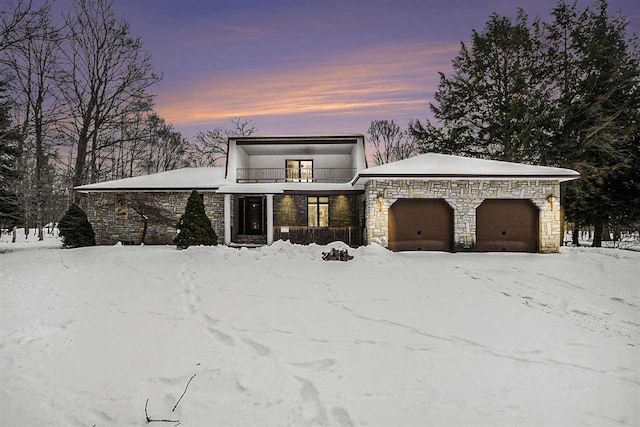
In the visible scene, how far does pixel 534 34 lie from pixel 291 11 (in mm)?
16628

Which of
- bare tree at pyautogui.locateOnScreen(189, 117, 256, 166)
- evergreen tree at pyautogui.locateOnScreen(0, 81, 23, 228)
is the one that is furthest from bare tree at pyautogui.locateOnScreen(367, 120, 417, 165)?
evergreen tree at pyautogui.locateOnScreen(0, 81, 23, 228)

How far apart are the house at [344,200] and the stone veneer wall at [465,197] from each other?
0.04 metres

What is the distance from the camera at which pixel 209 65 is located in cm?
1433

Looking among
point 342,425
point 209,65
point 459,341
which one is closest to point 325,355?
point 342,425

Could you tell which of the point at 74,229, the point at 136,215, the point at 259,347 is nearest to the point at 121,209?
the point at 136,215

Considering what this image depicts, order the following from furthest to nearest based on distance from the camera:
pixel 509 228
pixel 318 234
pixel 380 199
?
pixel 318 234 < pixel 509 228 < pixel 380 199

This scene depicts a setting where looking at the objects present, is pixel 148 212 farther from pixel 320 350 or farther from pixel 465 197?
pixel 320 350

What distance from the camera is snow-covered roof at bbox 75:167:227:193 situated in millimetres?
15905

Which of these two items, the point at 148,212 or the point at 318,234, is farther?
the point at 148,212

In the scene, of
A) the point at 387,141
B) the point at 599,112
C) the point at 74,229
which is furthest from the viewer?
the point at 387,141

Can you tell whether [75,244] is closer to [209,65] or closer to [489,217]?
[209,65]

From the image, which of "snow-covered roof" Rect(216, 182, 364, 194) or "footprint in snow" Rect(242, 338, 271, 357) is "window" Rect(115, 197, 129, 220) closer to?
"snow-covered roof" Rect(216, 182, 364, 194)

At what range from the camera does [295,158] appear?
18.9 meters

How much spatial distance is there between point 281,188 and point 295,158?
12.8 feet
